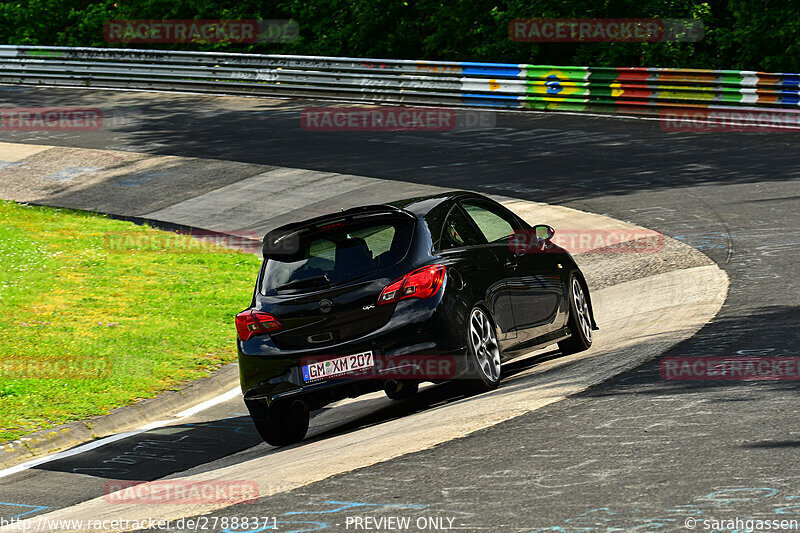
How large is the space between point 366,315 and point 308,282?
0.54 metres

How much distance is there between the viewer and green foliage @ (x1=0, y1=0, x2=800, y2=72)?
1128 inches

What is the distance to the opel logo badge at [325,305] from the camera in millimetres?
8094

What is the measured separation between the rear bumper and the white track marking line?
5.58 ft

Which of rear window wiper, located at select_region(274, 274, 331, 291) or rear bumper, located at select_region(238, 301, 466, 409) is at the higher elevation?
rear window wiper, located at select_region(274, 274, 331, 291)

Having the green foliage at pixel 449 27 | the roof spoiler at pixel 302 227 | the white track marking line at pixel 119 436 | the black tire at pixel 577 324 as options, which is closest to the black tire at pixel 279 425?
the roof spoiler at pixel 302 227

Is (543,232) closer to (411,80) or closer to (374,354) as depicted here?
(374,354)

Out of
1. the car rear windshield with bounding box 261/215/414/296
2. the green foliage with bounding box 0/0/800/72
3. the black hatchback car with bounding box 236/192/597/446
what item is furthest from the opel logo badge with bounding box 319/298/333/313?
the green foliage with bounding box 0/0/800/72

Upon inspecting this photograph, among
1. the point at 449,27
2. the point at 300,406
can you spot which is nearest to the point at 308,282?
the point at 300,406

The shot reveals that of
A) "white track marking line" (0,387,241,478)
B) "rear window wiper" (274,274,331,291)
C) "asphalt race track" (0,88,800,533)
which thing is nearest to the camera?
"asphalt race track" (0,88,800,533)

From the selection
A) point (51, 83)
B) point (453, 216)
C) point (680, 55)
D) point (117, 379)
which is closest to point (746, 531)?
point (453, 216)

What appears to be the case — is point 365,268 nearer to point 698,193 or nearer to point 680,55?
point 698,193

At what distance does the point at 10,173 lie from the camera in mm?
24406

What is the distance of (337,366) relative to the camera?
26.5ft

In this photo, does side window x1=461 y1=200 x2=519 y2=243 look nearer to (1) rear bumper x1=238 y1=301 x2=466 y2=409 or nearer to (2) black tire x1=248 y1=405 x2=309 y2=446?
(1) rear bumper x1=238 y1=301 x2=466 y2=409
